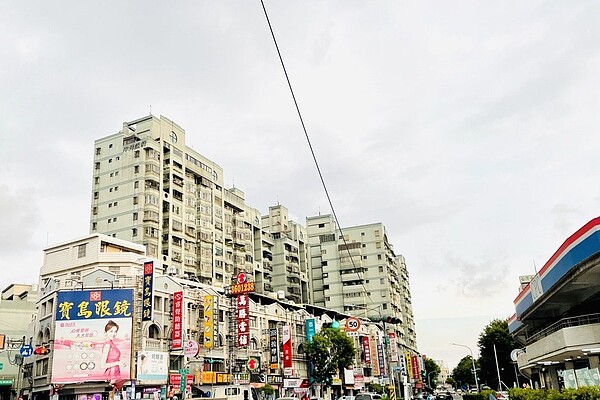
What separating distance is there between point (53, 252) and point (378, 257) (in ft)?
207

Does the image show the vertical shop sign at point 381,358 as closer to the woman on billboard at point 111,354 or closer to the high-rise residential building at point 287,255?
the high-rise residential building at point 287,255

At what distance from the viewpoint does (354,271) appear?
107 m

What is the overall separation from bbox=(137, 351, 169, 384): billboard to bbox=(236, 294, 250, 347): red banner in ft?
25.9

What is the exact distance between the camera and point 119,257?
57500 millimetres

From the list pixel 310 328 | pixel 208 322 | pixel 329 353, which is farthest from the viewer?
pixel 310 328

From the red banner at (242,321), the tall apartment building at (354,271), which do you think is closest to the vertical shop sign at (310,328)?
the red banner at (242,321)

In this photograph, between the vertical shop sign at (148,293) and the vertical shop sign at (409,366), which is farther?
the vertical shop sign at (409,366)

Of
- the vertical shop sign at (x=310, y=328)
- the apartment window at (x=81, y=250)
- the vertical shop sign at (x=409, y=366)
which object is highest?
the apartment window at (x=81, y=250)

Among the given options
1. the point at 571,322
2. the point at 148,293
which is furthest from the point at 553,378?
the point at 148,293

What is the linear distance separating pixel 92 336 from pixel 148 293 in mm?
5288

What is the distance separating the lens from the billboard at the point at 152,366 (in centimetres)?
4291

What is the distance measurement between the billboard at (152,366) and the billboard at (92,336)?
93cm

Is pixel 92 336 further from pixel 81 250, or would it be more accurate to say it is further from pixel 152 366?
pixel 81 250

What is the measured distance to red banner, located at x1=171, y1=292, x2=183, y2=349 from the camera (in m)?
45.5
